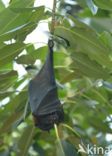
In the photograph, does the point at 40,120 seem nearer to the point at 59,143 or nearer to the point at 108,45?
the point at 59,143

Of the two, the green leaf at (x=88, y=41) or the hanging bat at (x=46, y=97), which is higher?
the green leaf at (x=88, y=41)

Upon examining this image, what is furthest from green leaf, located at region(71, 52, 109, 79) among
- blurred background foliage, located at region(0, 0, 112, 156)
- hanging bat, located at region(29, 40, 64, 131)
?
hanging bat, located at region(29, 40, 64, 131)

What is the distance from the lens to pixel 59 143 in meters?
1.74

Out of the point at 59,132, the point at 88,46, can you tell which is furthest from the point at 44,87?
the point at 59,132

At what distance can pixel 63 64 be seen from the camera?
185 centimetres

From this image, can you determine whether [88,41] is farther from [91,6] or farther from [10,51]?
[10,51]

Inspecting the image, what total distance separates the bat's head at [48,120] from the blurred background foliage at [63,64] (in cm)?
7

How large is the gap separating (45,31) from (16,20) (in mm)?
133

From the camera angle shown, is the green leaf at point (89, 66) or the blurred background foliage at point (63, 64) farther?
the green leaf at point (89, 66)

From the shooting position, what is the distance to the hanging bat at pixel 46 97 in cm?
152

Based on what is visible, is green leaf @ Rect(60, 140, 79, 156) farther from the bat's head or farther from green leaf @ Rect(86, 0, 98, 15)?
green leaf @ Rect(86, 0, 98, 15)

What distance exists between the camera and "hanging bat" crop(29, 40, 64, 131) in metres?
1.52

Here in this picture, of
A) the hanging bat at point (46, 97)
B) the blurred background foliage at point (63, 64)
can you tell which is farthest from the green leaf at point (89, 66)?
the hanging bat at point (46, 97)

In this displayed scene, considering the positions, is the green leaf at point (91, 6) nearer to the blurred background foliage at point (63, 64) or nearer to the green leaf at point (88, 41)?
the blurred background foliage at point (63, 64)
